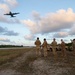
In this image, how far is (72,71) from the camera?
1914 cm

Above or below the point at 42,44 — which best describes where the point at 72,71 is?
below

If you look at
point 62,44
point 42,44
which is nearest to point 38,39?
point 42,44

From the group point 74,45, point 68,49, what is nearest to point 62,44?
point 74,45

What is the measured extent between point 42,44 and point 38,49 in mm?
764

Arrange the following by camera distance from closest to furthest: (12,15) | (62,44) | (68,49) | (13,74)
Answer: (13,74)
(62,44)
(68,49)
(12,15)

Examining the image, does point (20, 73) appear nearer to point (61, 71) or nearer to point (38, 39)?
point (61, 71)

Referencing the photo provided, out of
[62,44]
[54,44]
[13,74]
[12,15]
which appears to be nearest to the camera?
[13,74]

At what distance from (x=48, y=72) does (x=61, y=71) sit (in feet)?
3.19

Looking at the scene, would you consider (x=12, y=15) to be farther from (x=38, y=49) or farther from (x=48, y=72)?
(x=48, y=72)

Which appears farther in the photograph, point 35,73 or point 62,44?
point 62,44

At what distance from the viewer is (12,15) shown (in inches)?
2415

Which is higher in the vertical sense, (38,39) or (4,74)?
(38,39)

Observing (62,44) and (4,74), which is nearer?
(4,74)

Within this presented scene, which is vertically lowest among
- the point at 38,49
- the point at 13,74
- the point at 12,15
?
the point at 13,74
